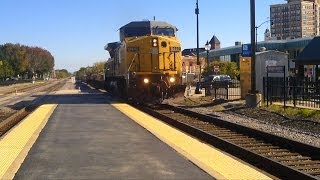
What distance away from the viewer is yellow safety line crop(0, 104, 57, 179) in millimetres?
8977

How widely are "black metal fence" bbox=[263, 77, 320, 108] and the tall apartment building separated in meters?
88.0

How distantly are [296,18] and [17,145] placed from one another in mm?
111268

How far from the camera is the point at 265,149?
11484 millimetres

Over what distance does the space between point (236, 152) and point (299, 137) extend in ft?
8.47

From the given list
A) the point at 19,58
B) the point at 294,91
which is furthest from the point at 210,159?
the point at 19,58

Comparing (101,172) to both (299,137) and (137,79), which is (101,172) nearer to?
(299,137)

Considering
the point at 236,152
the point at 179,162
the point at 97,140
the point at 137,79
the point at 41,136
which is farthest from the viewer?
the point at 137,79

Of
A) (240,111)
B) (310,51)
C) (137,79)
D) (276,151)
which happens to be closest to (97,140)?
(276,151)

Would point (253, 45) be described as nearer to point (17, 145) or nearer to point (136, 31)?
point (136, 31)

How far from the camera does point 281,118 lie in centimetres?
1766

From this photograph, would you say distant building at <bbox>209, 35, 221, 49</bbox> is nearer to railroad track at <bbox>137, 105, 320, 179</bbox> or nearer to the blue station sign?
the blue station sign

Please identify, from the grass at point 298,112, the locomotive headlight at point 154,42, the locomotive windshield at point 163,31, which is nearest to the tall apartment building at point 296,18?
the locomotive windshield at point 163,31

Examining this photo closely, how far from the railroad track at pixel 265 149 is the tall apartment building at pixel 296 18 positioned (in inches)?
3793

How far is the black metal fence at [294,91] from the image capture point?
19859 millimetres
